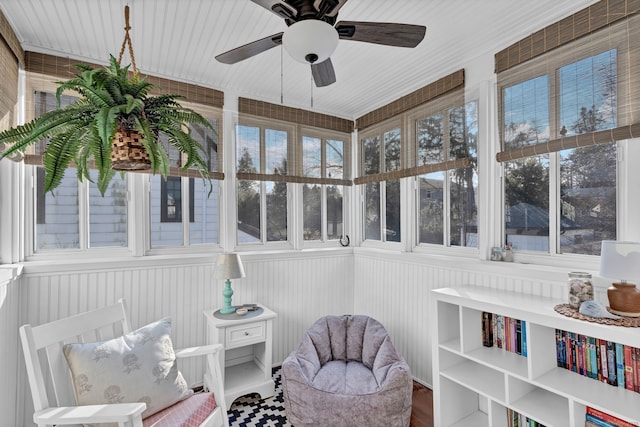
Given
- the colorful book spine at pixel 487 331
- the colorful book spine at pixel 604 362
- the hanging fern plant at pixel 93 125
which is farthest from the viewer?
the colorful book spine at pixel 487 331

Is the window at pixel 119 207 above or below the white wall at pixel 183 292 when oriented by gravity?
above

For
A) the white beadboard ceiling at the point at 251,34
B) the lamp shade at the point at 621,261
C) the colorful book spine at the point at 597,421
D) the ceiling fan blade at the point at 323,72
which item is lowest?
the colorful book spine at the point at 597,421

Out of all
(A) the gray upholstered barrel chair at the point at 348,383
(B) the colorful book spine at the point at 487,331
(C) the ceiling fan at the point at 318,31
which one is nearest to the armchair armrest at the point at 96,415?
(A) the gray upholstered barrel chair at the point at 348,383

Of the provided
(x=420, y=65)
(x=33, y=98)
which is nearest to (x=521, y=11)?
(x=420, y=65)

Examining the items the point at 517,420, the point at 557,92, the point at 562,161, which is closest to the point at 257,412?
the point at 517,420

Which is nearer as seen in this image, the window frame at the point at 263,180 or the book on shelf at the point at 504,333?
the book on shelf at the point at 504,333

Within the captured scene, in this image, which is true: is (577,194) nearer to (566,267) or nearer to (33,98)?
(566,267)

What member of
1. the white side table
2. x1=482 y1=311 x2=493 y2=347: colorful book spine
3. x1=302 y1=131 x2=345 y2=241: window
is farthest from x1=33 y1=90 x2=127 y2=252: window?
x1=482 y1=311 x2=493 y2=347: colorful book spine

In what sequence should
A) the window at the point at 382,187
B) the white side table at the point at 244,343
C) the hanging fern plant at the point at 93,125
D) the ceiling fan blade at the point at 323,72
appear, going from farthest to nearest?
1. the window at the point at 382,187
2. the white side table at the point at 244,343
3. the ceiling fan blade at the point at 323,72
4. the hanging fern plant at the point at 93,125

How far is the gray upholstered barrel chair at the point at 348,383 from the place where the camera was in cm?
207

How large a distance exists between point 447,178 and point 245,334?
2.08m

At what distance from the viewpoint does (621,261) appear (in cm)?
146

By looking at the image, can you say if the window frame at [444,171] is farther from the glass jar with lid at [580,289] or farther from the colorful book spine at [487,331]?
the glass jar with lid at [580,289]

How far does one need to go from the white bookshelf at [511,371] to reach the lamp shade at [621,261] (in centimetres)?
23
